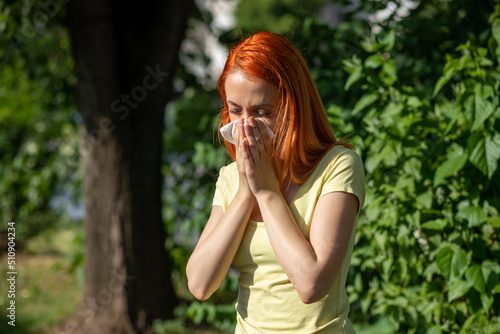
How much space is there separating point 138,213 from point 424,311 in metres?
2.43

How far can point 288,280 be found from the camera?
4.54 ft

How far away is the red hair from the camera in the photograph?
1396 millimetres

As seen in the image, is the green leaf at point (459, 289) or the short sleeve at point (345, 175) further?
the green leaf at point (459, 289)

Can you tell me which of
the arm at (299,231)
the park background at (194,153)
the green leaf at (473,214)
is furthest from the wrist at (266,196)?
the green leaf at (473,214)

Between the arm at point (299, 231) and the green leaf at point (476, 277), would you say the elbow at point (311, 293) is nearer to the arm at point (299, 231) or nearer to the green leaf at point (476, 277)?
the arm at point (299, 231)

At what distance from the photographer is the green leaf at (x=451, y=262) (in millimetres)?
2275

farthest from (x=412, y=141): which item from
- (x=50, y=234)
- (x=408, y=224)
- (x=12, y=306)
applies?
(x=50, y=234)

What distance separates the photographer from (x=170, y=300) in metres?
4.48

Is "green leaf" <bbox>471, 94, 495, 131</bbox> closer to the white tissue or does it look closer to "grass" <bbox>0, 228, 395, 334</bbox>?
the white tissue

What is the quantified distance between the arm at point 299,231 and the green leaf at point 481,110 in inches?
43.1

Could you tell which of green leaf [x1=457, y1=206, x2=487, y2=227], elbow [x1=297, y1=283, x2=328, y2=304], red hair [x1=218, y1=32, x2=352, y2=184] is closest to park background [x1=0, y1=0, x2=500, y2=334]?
green leaf [x1=457, y1=206, x2=487, y2=227]

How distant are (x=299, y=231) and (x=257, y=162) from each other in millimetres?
198

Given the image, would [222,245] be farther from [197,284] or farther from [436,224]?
[436,224]

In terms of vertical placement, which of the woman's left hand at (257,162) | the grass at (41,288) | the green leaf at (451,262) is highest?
the woman's left hand at (257,162)
